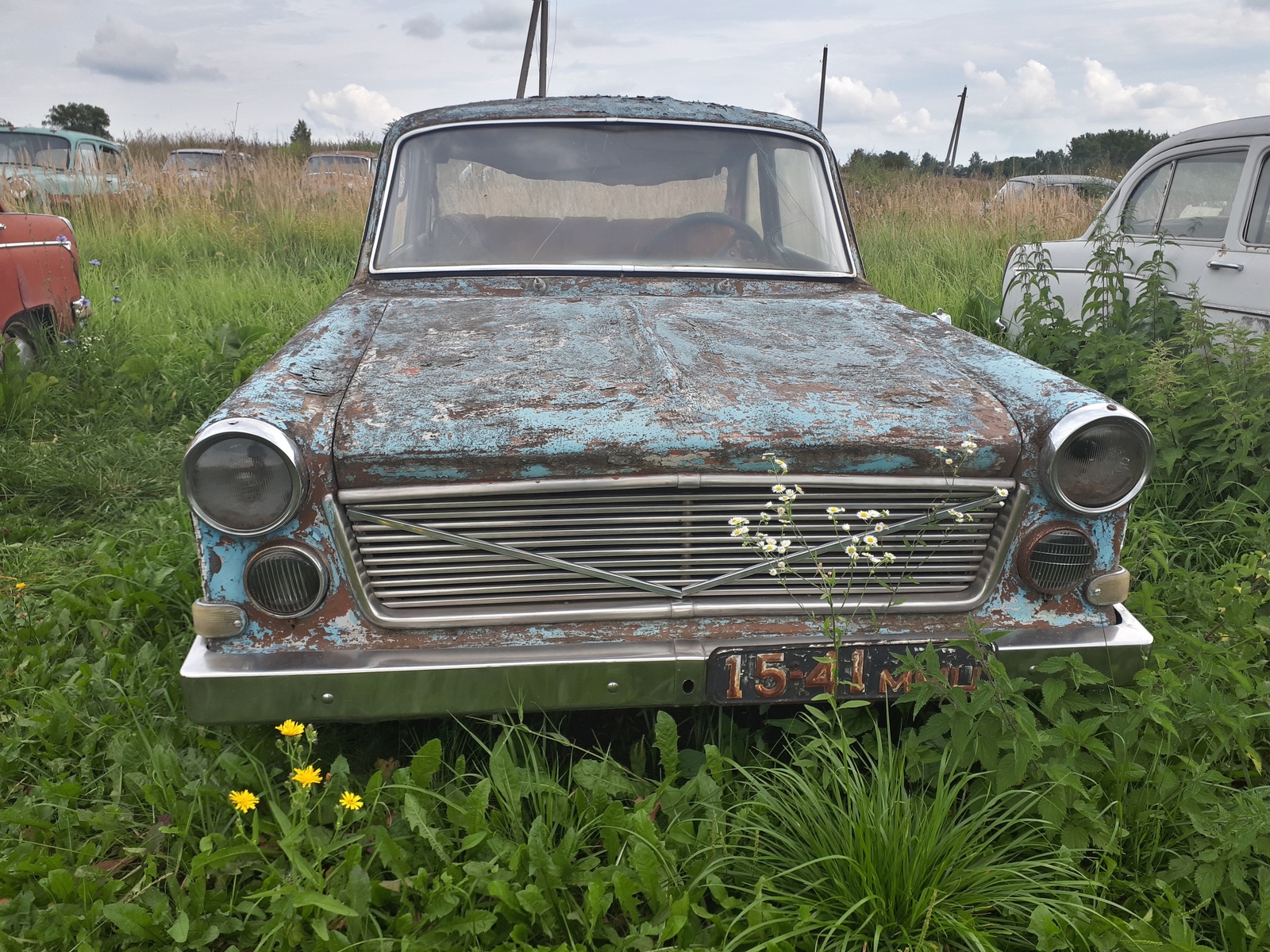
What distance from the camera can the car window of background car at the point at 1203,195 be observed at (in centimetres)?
447

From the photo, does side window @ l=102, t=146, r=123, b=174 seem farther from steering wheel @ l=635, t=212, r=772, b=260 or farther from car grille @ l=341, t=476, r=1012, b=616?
car grille @ l=341, t=476, r=1012, b=616

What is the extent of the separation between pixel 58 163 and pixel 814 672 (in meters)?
9.94

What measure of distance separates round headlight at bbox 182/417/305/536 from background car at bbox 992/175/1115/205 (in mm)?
9496

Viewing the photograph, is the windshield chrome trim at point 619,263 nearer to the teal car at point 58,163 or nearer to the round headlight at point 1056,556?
the round headlight at point 1056,556

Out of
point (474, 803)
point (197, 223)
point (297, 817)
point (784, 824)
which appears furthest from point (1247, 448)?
point (197, 223)

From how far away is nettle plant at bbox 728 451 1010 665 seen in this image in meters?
1.80

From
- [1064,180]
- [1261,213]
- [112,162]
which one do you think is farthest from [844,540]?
[1064,180]

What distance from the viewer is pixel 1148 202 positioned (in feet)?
16.6

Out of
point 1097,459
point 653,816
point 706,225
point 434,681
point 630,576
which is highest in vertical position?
point 706,225

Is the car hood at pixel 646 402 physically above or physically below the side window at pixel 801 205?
below

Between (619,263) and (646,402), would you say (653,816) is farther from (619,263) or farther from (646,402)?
(619,263)

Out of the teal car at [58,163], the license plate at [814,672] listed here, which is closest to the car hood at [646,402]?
the license plate at [814,672]

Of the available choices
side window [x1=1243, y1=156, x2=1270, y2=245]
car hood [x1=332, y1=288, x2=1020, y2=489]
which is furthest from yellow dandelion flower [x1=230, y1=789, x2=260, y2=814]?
side window [x1=1243, y1=156, x2=1270, y2=245]

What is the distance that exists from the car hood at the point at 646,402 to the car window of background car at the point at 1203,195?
9.60 ft
